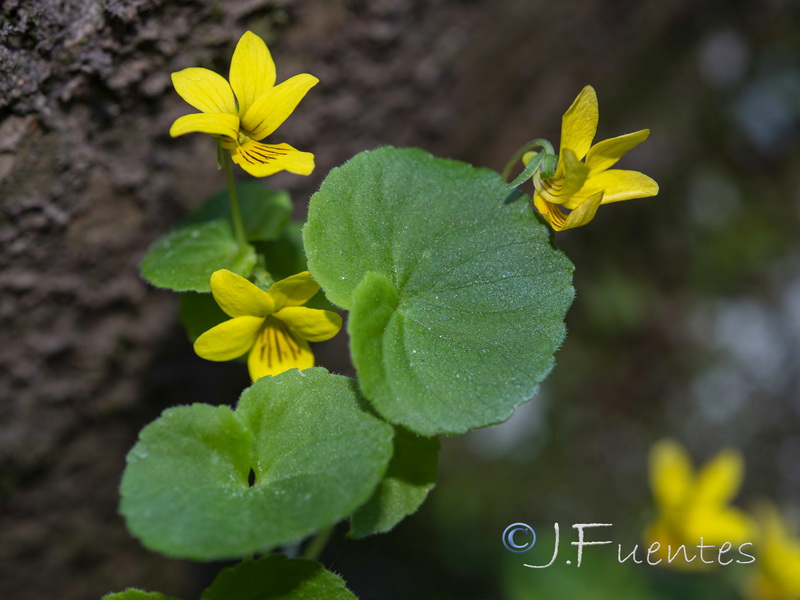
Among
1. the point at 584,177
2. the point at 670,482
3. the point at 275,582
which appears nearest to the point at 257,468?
the point at 275,582

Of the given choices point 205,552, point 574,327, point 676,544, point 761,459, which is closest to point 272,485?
point 205,552

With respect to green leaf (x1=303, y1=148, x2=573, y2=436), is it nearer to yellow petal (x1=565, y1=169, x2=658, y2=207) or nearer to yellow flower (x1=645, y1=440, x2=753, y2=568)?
yellow petal (x1=565, y1=169, x2=658, y2=207)

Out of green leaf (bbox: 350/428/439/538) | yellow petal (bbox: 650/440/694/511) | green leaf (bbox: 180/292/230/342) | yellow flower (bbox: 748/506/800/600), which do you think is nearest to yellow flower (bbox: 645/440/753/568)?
yellow petal (bbox: 650/440/694/511)

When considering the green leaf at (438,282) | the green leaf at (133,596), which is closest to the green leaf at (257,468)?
the green leaf at (438,282)

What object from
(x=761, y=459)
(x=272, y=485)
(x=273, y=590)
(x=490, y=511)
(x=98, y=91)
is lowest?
(x=761, y=459)

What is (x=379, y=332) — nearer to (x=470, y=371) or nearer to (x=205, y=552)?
(x=470, y=371)

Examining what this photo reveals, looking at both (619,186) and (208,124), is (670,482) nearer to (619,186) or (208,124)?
(619,186)
